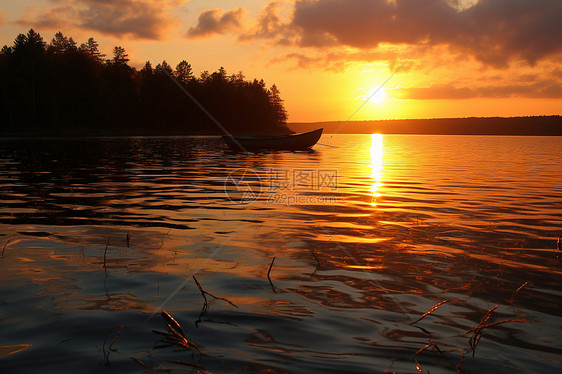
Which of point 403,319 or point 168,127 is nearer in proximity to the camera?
point 403,319

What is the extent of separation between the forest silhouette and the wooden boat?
26.0m

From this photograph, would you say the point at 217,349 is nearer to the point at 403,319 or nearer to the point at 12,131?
the point at 403,319

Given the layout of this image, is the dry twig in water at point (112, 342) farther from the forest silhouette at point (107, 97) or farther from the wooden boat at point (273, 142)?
the forest silhouette at point (107, 97)

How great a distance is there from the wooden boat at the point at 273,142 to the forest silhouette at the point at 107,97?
25992 mm

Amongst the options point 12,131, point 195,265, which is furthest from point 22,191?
point 12,131

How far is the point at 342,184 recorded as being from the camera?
66.7 feet

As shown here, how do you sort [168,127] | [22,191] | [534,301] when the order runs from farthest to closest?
1. [168,127]
2. [22,191]
3. [534,301]

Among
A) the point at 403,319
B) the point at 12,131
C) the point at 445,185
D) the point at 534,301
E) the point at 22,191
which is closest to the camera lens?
the point at 403,319

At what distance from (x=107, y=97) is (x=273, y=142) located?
7765cm

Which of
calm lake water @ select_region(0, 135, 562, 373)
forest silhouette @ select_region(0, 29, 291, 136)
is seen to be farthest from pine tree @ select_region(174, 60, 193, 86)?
calm lake water @ select_region(0, 135, 562, 373)

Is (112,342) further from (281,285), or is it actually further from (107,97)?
(107,97)

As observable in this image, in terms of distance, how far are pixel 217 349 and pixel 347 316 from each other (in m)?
1.69

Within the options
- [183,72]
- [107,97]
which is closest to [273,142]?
[107,97]

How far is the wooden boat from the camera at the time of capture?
45.8 m
